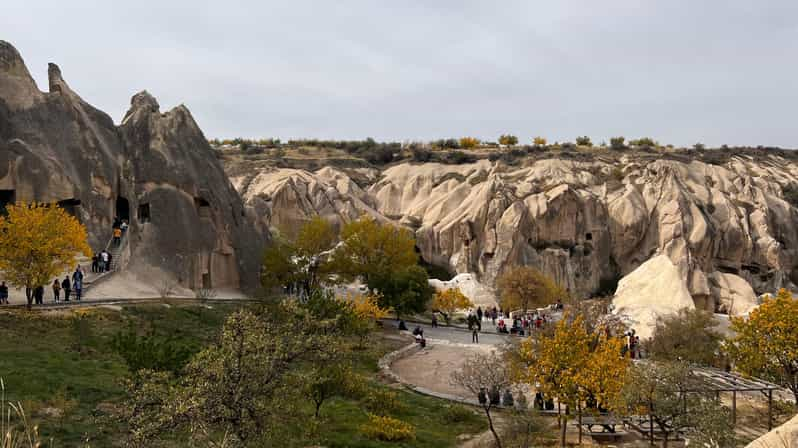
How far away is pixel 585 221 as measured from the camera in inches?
2344

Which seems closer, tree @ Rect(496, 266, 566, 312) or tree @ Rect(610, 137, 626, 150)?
tree @ Rect(496, 266, 566, 312)

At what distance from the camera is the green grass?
12656mm

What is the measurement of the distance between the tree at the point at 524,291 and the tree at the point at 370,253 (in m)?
6.99

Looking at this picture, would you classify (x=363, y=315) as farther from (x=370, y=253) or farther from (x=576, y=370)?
(x=576, y=370)

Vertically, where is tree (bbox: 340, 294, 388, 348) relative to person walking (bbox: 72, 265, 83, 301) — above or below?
below

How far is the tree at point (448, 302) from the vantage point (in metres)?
38.8

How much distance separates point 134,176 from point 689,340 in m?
25.7

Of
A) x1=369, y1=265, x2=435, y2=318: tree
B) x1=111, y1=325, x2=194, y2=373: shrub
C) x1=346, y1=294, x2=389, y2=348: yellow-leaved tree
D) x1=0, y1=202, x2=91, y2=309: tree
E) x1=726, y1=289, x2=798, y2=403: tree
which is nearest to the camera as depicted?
x1=111, y1=325, x2=194, y2=373: shrub

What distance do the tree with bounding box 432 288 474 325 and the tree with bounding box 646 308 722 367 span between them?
49.0 feet

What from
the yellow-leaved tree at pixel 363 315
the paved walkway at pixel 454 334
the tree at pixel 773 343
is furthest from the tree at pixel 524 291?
the tree at pixel 773 343

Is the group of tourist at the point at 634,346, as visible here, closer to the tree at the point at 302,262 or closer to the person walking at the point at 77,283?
the tree at the point at 302,262

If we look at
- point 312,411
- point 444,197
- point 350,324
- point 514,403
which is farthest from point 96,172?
point 444,197

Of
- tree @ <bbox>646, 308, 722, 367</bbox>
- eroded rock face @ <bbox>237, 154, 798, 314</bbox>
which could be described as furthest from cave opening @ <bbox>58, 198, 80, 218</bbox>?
tree @ <bbox>646, 308, 722, 367</bbox>

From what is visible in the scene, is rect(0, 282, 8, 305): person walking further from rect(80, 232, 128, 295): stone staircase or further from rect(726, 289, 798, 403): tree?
rect(726, 289, 798, 403): tree
